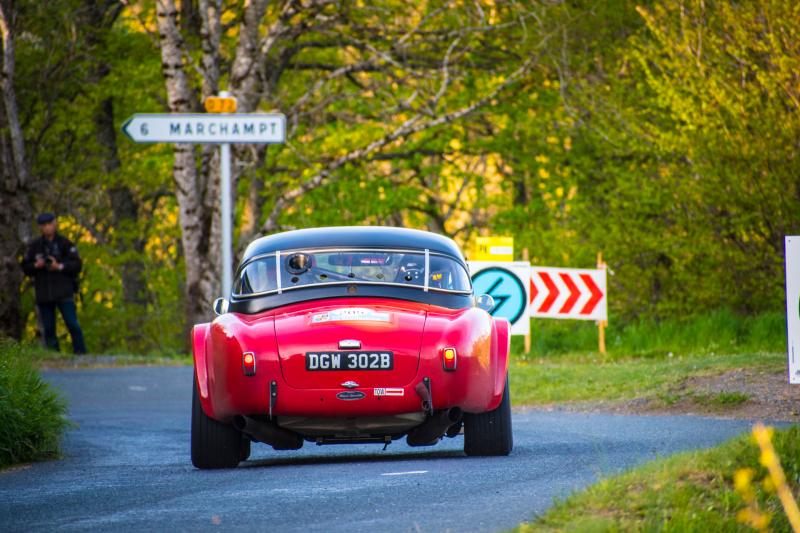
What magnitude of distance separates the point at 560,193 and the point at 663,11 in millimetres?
12336

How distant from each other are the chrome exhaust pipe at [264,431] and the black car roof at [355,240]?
4.60 ft

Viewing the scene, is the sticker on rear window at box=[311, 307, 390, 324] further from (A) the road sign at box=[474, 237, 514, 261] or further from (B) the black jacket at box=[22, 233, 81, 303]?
(B) the black jacket at box=[22, 233, 81, 303]

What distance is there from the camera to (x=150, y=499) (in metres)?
8.98

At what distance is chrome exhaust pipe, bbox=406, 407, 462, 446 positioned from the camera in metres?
10.5

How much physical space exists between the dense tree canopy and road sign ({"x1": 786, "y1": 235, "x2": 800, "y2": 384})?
9833 mm

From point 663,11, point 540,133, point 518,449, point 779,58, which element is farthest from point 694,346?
point 540,133

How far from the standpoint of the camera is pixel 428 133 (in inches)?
1492

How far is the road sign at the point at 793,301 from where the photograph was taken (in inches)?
471

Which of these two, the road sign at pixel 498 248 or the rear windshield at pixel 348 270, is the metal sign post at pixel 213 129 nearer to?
the road sign at pixel 498 248

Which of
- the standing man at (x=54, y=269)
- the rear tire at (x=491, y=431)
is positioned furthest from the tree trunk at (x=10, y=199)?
the rear tire at (x=491, y=431)

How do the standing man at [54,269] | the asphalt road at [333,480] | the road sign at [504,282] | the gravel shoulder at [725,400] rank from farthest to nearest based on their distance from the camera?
the standing man at [54,269] → the road sign at [504,282] → the gravel shoulder at [725,400] → the asphalt road at [333,480]

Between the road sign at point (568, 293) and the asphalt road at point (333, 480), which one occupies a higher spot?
the road sign at point (568, 293)

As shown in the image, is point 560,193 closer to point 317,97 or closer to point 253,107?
point 317,97

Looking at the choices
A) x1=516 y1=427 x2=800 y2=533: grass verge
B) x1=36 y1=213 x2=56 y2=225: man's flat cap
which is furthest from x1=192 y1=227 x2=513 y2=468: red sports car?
x1=36 y1=213 x2=56 y2=225: man's flat cap
